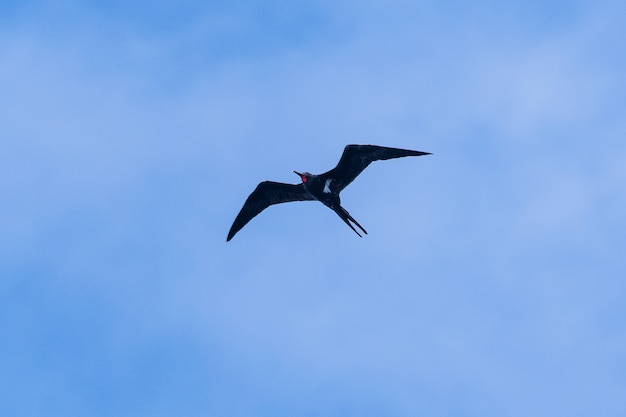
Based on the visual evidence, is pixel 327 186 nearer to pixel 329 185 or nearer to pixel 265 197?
pixel 329 185

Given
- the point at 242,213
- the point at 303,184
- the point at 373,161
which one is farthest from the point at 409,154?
the point at 242,213

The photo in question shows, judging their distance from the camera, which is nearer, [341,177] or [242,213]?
[341,177]

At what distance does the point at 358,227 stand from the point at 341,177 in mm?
1264

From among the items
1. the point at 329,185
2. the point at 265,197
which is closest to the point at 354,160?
the point at 329,185

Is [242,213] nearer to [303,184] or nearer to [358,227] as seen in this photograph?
[303,184]

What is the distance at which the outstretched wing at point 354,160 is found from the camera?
22.1 meters

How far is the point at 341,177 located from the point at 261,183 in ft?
8.48

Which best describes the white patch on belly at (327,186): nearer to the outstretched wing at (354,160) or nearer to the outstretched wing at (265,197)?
the outstretched wing at (354,160)

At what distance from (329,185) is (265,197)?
8.28 feet

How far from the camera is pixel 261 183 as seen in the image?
965 inches

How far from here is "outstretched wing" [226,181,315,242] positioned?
80.4 ft

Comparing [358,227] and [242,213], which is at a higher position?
[242,213]

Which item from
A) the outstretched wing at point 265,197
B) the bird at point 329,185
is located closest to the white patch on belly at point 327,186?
the bird at point 329,185

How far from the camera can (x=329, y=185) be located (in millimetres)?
22953
